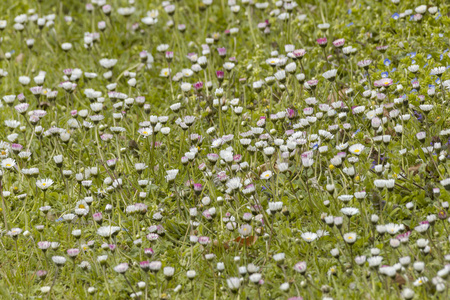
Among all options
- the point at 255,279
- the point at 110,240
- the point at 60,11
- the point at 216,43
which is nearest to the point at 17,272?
the point at 110,240

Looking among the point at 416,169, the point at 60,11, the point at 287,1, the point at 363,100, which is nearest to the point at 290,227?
the point at 416,169

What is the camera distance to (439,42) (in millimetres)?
3900

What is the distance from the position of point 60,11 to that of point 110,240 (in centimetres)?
347

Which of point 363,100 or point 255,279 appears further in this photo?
point 363,100

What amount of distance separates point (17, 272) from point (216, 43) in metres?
2.65

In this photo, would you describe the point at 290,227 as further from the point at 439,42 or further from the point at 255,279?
the point at 439,42

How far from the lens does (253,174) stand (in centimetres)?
349

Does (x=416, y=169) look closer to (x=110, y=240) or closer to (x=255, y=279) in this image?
(x=255, y=279)

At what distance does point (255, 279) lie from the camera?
2498mm

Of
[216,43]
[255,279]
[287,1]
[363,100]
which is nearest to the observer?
Answer: [255,279]

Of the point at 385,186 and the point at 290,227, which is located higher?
the point at 385,186

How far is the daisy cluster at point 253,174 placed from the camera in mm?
2758

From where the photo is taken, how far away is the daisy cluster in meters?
2.76

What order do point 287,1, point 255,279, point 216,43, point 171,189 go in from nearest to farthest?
point 255,279 → point 171,189 → point 287,1 → point 216,43
